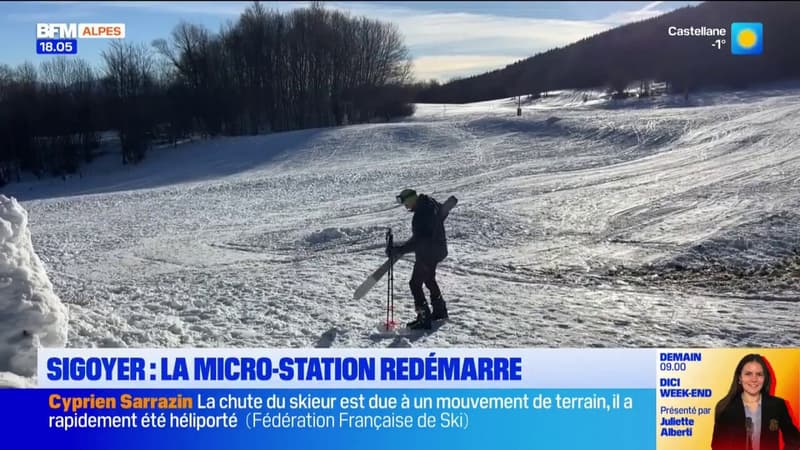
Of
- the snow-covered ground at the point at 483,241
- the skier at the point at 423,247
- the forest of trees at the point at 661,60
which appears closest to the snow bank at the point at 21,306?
the snow-covered ground at the point at 483,241

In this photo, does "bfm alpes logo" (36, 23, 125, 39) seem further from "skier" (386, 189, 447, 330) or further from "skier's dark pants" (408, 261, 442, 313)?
"skier's dark pants" (408, 261, 442, 313)

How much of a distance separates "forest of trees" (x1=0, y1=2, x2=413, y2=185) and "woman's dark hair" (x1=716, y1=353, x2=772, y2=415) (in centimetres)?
280

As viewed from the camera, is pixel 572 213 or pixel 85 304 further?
pixel 572 213

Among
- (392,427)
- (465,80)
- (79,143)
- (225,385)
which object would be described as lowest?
(392,427)

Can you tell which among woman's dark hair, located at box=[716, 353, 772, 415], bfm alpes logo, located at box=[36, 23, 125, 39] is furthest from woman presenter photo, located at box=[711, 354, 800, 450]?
bfm alpes logo, located at box=[36, 23, 125, 39]

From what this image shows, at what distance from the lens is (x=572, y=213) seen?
9.38 m

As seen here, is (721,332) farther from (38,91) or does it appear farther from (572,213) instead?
(572,213)

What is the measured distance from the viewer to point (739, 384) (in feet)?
10.7

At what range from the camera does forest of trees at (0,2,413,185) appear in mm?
4121

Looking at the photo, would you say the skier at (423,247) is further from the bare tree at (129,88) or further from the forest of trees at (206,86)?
the bare tree at (129,88)

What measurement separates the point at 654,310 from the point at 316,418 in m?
2.78

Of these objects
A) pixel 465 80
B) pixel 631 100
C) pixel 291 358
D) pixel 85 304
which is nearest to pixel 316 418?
pixel 291 358

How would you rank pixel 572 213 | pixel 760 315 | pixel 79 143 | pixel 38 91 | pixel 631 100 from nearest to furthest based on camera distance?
pixel 38 91 → pixel 760 315 → pixel 79 143 → pixel 631 100 → pixel 572 213

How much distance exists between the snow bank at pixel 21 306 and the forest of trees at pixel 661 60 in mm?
3072
